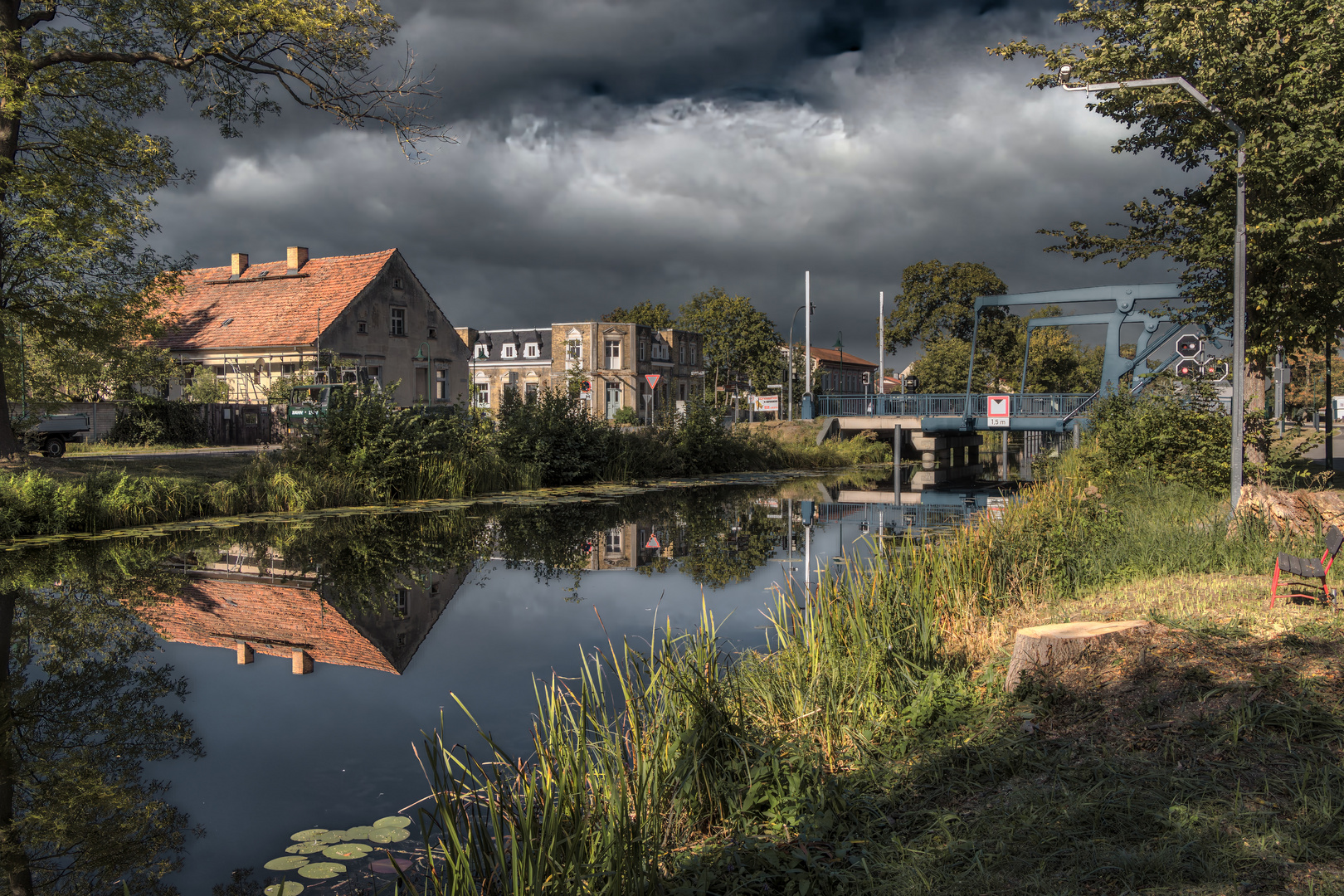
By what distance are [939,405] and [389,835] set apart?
36.7 metres

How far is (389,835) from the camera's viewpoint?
4188 millimetres

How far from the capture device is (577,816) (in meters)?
3.34

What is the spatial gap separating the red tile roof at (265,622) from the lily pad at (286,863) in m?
3.04

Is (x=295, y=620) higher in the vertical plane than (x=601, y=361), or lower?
lower

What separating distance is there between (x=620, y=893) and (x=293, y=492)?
15.7 metres

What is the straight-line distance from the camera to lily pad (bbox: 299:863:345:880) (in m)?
3.81

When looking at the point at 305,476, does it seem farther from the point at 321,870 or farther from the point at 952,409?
the point at 952,409

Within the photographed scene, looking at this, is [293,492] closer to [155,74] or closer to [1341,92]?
[155,74]

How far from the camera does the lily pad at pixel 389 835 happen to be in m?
4.14

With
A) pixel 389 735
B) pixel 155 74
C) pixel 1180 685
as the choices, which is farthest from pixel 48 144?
pixel 1180 685

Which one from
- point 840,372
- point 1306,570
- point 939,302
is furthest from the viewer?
point 840,372

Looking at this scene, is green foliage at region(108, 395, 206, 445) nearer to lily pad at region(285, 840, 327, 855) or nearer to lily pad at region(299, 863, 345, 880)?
lily pad at region(285, 840, 327, 855)

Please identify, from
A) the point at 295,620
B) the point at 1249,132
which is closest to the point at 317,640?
the point at 295,620

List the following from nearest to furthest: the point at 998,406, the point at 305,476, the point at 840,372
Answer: the point at 305,476, the point at 998,406, the point at 840,372
